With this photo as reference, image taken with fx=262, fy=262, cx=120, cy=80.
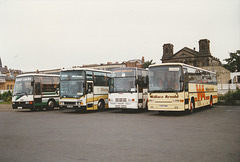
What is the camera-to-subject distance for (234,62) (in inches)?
3622

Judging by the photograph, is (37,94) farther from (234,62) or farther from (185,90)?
(234,62)

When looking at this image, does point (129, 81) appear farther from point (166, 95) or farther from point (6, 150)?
point (6, 150)

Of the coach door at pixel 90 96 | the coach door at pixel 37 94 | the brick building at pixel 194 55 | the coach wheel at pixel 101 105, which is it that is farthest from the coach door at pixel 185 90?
the brick building at pixel 194 55

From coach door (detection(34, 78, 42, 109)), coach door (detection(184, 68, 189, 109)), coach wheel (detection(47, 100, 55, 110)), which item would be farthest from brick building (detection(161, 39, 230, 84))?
coach door (detection(184, 68, 189, 109))

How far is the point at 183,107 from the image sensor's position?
1545cm

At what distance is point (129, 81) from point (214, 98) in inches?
391

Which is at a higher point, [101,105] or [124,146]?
[101,105]

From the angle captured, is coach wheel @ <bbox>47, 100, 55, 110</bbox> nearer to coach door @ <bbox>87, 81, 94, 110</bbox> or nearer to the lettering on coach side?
coach door @ <bbox>87, 81, 94, 110</bbox>

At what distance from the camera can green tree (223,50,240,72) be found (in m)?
90.6

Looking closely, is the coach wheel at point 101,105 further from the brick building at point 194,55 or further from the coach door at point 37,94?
the brick building at point 194,55

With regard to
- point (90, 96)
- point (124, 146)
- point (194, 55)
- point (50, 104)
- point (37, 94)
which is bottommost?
point (124, 146)

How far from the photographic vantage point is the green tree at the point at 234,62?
297 ft

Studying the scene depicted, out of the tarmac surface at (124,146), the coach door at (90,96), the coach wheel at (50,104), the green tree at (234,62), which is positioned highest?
the green tree at (234,62)

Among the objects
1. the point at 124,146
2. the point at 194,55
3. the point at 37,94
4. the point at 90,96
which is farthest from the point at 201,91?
the point at 194,55
